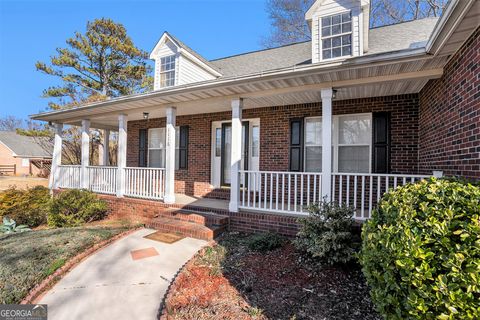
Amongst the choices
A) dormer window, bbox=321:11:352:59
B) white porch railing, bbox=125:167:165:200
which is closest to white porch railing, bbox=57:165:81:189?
white porch railing, bbox=125:167:165:200

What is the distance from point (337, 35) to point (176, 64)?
194 inches

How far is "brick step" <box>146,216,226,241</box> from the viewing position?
508cm

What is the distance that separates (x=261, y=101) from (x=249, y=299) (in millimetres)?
4603

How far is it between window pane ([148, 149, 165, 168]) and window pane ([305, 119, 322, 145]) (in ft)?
16.5

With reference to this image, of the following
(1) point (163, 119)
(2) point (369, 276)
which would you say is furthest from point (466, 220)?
(1) point (163, 119)

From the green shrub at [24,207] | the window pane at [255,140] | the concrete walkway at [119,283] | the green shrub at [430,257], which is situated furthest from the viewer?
the green shrub at [24,207]

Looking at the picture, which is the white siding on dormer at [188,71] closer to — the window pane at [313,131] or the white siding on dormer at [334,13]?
the white siding on dormer at [334,13]

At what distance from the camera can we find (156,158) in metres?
9.16

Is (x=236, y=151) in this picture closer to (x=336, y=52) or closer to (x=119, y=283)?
(x=119, y=283)

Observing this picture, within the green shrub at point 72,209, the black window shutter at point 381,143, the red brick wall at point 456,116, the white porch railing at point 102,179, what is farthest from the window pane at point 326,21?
the green shrub at point 72,209

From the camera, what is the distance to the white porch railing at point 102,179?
784 cm

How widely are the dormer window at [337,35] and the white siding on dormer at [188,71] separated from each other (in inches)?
166

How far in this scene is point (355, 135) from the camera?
6.14 meters

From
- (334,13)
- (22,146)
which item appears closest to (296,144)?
(334,13)
